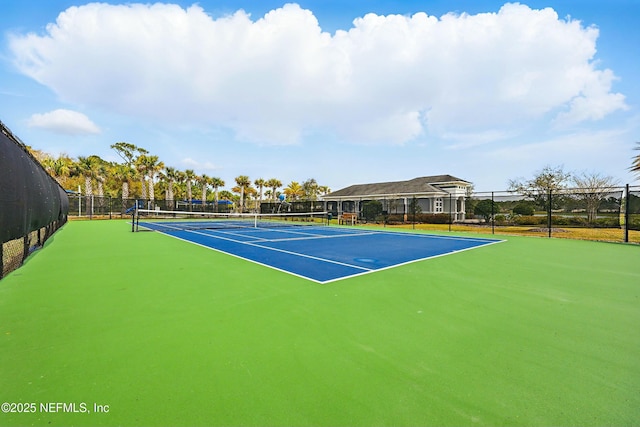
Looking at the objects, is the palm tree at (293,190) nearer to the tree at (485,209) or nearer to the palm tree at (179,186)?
the palm tree at (179,186)

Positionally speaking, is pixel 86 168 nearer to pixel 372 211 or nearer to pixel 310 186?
pixel 372 211

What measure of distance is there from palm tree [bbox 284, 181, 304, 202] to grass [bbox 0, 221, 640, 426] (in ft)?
163

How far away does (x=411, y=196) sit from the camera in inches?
1184

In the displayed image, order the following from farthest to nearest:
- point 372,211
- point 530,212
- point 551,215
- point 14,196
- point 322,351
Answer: point 372,211 < point 530,212 < point 551,215 < point 14,196 < point 322,351

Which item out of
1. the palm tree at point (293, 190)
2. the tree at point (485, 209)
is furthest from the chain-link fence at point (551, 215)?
the palm tree at point (293, 190)

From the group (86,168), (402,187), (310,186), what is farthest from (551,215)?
(310,186)

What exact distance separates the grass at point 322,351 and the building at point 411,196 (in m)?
21.3

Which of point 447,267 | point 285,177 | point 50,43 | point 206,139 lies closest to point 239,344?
point 447,267

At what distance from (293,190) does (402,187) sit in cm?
2597

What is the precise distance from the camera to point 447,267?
623cm

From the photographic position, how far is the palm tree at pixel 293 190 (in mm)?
54812

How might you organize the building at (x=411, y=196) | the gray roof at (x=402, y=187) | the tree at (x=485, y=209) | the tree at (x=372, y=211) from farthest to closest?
the gray roof at (x=402, y=187)
the building at (x=411, y=196)
the tree at (x=372, y=211)
the tree at (x=485, y=209)

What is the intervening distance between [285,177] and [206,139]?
31.9 meters

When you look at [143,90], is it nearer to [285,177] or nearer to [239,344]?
[239,344]
